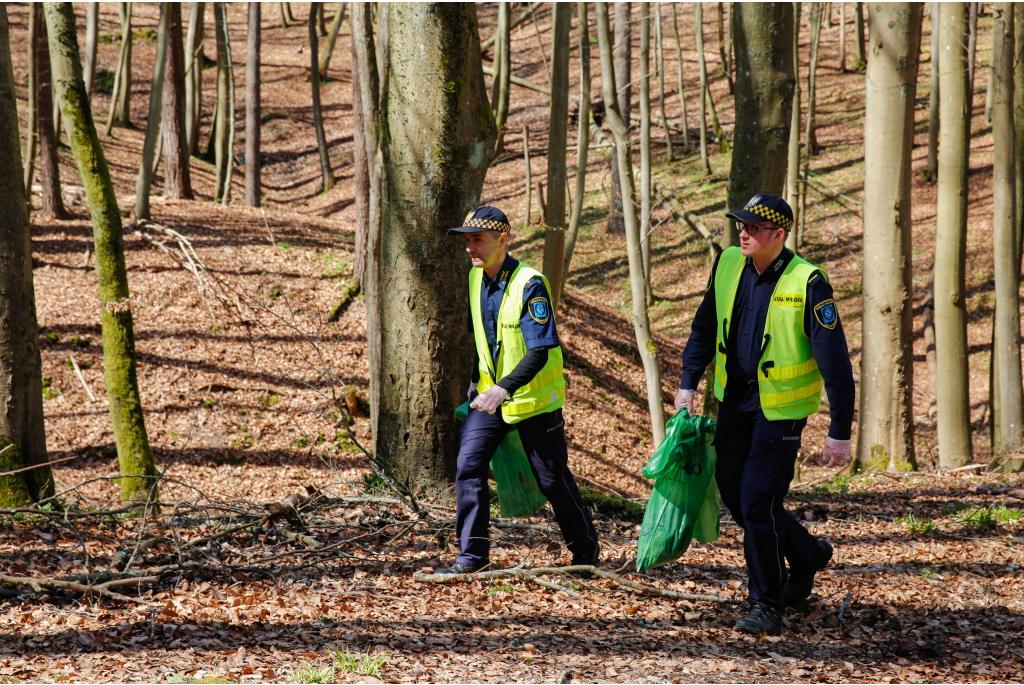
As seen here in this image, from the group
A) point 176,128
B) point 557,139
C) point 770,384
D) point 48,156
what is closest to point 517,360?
point 770,384

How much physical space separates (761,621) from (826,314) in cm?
164

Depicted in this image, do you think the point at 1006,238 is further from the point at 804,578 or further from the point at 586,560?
the point at 586,560

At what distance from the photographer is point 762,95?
Answer: 7.46m

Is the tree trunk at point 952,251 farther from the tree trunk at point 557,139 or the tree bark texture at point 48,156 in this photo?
the tree bark texture at point 48,156

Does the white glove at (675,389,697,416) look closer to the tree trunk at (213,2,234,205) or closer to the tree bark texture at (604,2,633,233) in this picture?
the tree bark texture at (604,2,633,233)

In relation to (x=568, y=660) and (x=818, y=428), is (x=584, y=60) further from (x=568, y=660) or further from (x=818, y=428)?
(x=568, y=660)

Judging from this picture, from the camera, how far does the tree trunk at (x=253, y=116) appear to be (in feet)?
62.1

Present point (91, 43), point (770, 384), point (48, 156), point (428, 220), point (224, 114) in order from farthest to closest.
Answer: point (91, 43)
point (224, 114)
point (48, 156)
point (428, 220)
point (770, 384)

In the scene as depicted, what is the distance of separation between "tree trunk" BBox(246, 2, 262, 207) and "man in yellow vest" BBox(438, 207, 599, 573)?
1565 centimetres

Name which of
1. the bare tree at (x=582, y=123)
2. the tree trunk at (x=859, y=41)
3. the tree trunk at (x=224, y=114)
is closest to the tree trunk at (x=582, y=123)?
the bare tree at (x=582, y=123)

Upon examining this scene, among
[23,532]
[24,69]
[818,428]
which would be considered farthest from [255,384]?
[24,69]

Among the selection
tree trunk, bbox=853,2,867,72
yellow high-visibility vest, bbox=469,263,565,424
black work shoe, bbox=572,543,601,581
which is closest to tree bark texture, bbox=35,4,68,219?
yellow high-visibility vest, bbox=469,263,565,424

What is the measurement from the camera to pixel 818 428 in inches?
581

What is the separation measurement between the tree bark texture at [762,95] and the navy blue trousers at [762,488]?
12.7 feet
